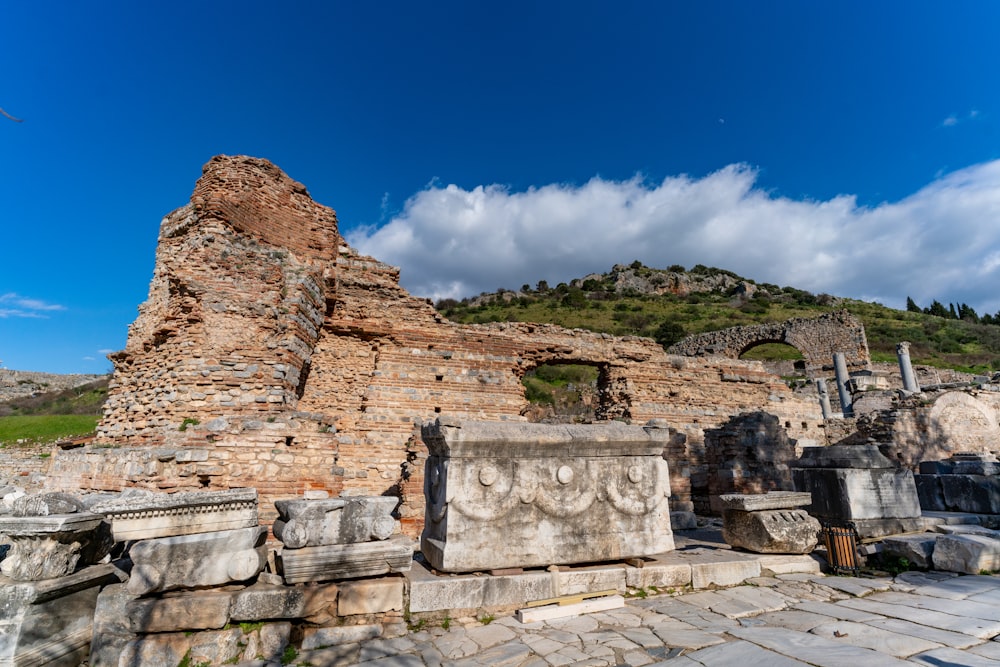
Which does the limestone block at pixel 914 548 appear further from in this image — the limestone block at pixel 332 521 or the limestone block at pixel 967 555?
the limestone block at pixel 332 521

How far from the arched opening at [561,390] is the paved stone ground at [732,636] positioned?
16.1 m

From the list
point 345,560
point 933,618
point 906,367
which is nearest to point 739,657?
point 933,618

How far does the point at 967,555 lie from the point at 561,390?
76.9 feet

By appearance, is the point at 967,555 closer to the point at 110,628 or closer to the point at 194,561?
the point at 194,561

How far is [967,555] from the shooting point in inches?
189

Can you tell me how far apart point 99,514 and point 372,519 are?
72.1 inches

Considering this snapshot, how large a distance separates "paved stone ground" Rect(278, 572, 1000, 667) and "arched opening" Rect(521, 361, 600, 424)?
1611cm

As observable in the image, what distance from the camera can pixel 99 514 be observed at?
3.18 meters

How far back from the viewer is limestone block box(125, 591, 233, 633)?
2877 mm

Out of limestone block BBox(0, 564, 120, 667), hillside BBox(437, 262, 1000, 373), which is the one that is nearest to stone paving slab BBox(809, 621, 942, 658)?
limestone block BBox(0, 564, 120, 667)

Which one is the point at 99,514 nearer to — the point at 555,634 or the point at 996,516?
the point at 555,634

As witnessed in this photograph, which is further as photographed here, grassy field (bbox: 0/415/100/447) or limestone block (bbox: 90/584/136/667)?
grassy field (bbox: 0/415/100/447)

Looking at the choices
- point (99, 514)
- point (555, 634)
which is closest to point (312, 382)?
point (99, 514)

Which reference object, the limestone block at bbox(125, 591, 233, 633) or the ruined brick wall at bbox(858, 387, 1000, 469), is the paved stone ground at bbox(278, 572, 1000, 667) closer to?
the limestone block at bbox(125, 591, 233, 633)
